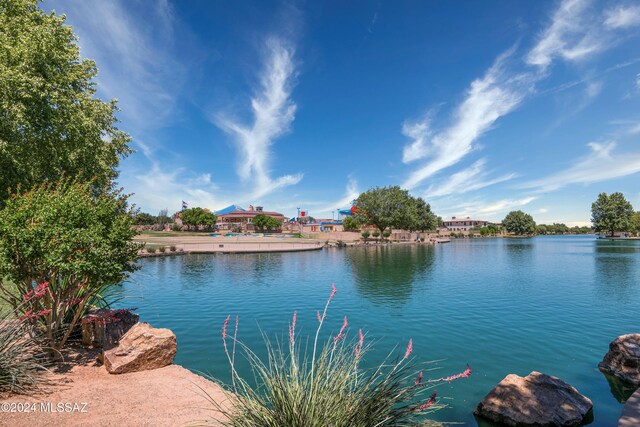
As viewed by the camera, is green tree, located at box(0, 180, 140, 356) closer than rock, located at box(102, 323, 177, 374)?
Yes

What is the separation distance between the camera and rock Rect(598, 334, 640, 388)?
830 centimetres

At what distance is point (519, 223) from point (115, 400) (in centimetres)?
17752

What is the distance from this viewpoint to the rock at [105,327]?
8.07 m

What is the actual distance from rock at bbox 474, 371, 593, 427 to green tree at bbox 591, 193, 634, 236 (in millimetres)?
136396

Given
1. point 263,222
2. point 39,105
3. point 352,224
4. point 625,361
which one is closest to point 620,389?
point 625,361

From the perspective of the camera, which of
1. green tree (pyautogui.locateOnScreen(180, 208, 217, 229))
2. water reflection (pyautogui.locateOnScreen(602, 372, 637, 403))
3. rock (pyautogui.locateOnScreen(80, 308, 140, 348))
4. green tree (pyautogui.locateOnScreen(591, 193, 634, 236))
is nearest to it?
water reflection (pyautogui.locateOnScreen(602, 372, 637, 403))

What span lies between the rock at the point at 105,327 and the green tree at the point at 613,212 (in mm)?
142273

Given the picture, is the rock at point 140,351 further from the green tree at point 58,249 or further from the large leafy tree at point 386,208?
the large leafy tree at point 386,208

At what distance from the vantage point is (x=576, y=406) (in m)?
6.64

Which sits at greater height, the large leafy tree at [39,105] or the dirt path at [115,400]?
the large leafy tree at [39,105]

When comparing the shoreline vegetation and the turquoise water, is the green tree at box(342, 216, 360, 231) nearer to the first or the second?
the turquoise water

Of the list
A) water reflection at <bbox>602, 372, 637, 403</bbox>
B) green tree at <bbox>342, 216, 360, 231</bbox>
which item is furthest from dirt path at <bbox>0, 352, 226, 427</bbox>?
green tree at <bbox>342, 216, 360, 231</bbox>

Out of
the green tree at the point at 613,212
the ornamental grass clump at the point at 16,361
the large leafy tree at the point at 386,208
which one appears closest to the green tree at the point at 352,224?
the large leafy tree at the point at 386,208

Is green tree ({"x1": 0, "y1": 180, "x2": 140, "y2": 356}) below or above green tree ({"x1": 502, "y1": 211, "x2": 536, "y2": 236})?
below
